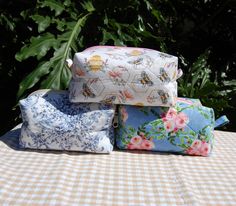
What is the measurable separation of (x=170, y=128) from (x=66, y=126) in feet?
1.00

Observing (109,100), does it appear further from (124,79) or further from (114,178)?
(114,178)

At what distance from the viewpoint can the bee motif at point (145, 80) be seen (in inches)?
38.1

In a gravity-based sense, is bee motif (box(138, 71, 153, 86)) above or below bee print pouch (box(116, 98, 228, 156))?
above

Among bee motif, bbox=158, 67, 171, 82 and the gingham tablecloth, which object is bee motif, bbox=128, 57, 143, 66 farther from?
the gingham tablecloth

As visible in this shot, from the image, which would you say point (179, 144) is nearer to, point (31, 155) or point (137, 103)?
point (137, 103)

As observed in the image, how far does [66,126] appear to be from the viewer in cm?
99

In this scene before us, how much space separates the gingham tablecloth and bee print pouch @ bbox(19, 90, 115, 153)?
0.09 ft

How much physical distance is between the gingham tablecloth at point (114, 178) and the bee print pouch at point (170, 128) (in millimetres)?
35

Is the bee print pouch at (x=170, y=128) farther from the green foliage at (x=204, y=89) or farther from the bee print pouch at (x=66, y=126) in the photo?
the green foliage at (x=204, y=89)

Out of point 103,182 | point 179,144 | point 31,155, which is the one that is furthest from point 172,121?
point 31,155


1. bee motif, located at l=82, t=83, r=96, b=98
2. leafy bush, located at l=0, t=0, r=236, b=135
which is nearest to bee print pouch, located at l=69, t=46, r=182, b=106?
bee motif, located at l=82, t=83, r=96, b=98

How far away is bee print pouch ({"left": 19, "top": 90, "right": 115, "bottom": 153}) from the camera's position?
99cm

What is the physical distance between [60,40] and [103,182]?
2.53 feet

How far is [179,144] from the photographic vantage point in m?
1.02
